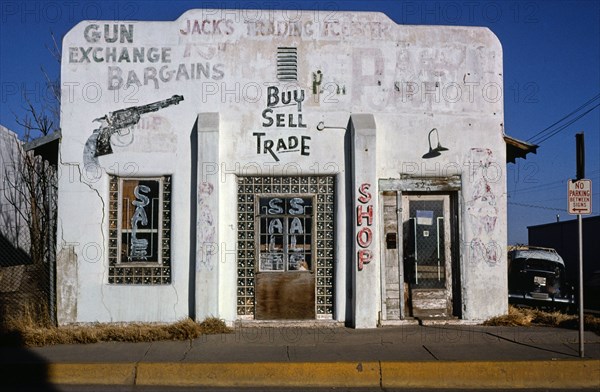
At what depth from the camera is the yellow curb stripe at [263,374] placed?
27.3 ft

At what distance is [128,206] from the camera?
11141 millimetres

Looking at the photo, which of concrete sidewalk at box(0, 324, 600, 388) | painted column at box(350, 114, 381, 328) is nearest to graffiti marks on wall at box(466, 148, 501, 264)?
painted column at box(350, 114, 381, 328)

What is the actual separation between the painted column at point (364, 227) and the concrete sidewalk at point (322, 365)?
126cm

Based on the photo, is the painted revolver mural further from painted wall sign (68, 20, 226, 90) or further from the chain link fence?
the chain link fence

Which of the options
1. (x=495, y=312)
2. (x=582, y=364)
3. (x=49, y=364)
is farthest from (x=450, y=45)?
(x=49, y=364)

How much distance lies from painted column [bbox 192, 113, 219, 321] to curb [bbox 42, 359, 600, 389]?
2.32 meters

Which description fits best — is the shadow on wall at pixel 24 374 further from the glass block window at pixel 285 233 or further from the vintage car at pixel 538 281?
the vintage car at pixel 538 281

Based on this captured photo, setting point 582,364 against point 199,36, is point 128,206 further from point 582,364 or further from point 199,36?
point 582,364

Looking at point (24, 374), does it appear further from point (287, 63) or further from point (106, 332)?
point (287, 63)

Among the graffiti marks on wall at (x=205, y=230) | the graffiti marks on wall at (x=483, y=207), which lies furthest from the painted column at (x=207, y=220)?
the graffiti marks on wall at (x=483, y=207)

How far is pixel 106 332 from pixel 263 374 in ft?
10.2

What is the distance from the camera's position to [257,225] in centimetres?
1113

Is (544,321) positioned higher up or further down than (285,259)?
further down

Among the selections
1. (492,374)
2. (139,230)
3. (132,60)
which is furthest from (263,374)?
(132,60)
